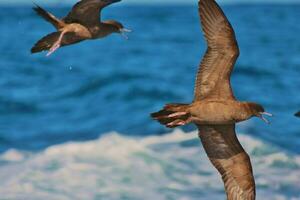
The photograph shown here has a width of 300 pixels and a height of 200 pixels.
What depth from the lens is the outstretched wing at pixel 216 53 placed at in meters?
10.9

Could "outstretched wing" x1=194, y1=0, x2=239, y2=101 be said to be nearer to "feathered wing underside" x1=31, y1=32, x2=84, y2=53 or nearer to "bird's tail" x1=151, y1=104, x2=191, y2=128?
"bird's tail" x1=151, y1=104, x2=191, y2=128

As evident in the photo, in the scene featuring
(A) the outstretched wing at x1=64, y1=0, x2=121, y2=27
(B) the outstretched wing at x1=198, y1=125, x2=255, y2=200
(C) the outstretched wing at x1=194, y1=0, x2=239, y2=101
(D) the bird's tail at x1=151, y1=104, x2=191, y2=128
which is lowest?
(B) the outstretched wing at x1=198, y1=125, x2=255, y2=200

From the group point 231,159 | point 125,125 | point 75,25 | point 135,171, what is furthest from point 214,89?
point 125,125

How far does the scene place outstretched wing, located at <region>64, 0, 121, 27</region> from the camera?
12.4 meters

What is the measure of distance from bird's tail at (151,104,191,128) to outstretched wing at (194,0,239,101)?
0.31 m

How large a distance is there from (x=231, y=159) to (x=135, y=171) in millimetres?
8425

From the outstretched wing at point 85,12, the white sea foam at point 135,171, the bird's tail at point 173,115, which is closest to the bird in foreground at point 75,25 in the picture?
the outstretched wing at point 85,12

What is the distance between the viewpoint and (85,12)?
1251 cm

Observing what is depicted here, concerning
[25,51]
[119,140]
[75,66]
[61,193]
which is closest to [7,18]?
[25,51]

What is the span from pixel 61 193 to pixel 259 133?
576cm

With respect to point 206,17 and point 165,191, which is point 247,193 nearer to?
point 206,17

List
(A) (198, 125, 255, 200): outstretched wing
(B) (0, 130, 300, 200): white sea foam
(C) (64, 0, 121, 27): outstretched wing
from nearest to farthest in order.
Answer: (A) (198, 125, 255, 200): outstretched wing
(C) (64, 0, 121, 27): outstretched wing
(B) (0, 130, 300, 200): white sea foam

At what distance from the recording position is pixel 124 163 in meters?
20.5

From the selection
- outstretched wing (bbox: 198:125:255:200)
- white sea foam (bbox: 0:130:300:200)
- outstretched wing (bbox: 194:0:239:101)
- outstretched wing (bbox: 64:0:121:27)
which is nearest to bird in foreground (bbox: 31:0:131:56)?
outstretched wing (bbox: 64:0:121:27)
